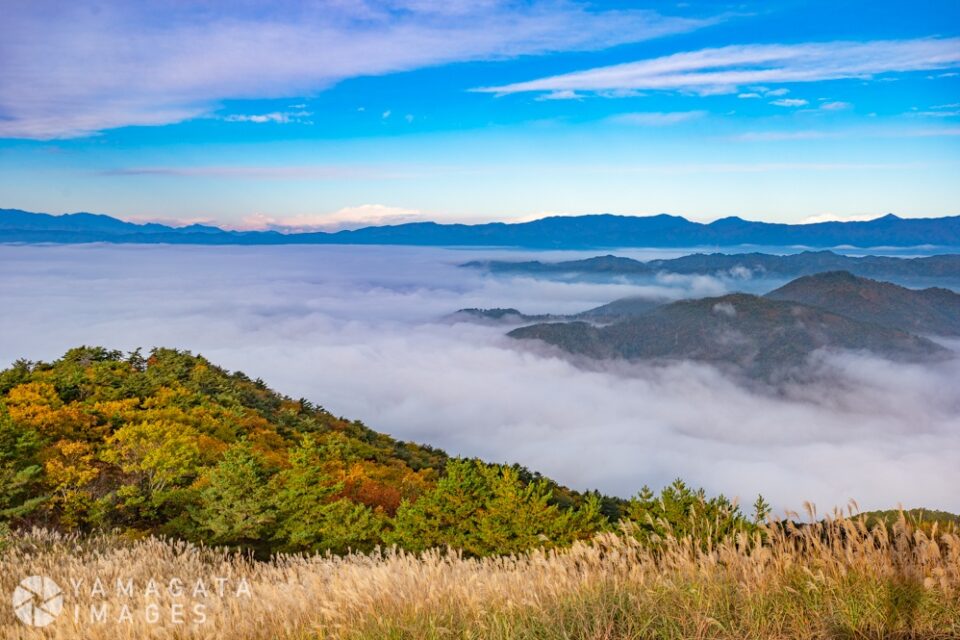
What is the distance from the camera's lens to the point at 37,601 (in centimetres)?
692

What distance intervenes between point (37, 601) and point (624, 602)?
5.75 m

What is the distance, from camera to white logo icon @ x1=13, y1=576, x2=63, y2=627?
6.29 metres

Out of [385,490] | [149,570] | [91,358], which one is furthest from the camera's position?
[91,358]

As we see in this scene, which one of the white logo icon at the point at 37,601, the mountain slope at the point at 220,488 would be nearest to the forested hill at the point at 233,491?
the mountain slope at the point at 220,488

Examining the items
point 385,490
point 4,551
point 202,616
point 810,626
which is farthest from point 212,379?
point 810,626

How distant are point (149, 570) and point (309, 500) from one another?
24.8ft

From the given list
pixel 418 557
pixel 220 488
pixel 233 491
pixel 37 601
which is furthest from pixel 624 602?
pixel 220 488

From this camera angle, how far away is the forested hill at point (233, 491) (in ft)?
46.0

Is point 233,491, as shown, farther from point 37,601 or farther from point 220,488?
point 37,601

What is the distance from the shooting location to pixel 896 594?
4.80 metres

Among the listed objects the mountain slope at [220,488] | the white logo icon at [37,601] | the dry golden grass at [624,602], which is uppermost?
the dry golden grass at [624,602]

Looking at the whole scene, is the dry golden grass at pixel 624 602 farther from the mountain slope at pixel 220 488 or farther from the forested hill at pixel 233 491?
the mountain slope at pixel 220 488

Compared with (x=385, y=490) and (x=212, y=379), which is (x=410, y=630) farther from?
(x=212, y=379)

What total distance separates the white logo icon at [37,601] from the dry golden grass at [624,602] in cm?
33
